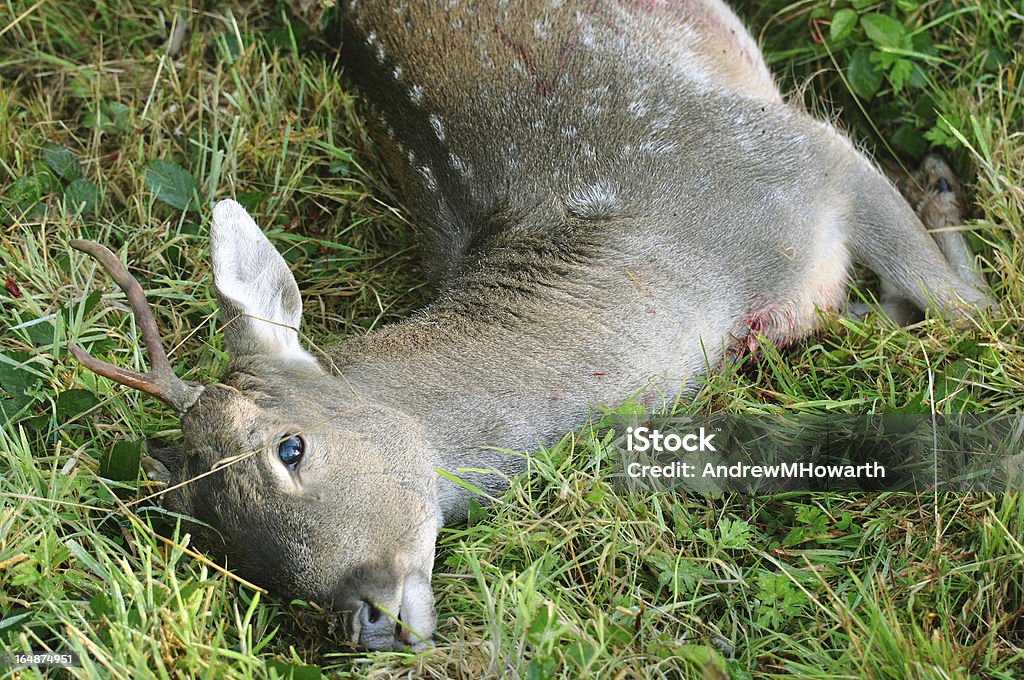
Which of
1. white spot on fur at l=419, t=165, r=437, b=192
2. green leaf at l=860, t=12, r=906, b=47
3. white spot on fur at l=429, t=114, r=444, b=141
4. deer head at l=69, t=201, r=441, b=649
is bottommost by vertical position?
deer head at l=69, t=201, r=441, b=649

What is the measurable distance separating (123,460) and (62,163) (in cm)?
172

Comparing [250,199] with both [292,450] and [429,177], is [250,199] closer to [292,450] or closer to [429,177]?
[429,177]

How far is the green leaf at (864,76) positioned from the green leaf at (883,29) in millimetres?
92

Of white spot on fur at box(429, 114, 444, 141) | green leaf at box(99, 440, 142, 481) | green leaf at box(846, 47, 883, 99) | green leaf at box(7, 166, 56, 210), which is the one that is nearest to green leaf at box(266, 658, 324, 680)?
green leaf at box(99, 440, 142, 481)

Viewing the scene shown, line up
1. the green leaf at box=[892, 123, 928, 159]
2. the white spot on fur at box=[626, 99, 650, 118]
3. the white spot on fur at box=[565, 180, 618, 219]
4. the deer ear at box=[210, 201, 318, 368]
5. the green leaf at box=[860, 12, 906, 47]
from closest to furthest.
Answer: the deer ear at box=[210, 201, 318, 368]
the white spot on fur at box=[565, 180, 618, 219]
the white spot on fur at box=[626, 99, 650, 118]
the green leaf at box=[860, 12, 906, 47]
the green leaf at box=[892, 123, 928, 159]

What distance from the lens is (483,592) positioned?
3336mm

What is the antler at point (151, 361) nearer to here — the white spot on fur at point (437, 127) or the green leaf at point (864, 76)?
the white spot on fur at point (437, 127)

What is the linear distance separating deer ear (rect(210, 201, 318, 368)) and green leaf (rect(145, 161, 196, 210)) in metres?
1.22

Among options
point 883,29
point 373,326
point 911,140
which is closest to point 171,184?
point 373,326

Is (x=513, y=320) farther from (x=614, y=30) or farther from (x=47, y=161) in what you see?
(x=47, y=161)

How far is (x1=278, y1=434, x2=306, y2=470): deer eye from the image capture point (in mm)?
3236

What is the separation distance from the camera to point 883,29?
4648 millimetres

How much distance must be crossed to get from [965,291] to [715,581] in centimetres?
157

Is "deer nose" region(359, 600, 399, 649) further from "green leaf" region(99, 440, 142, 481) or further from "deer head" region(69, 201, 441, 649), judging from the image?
"green leaf" region(99, 440, 142, 481)
